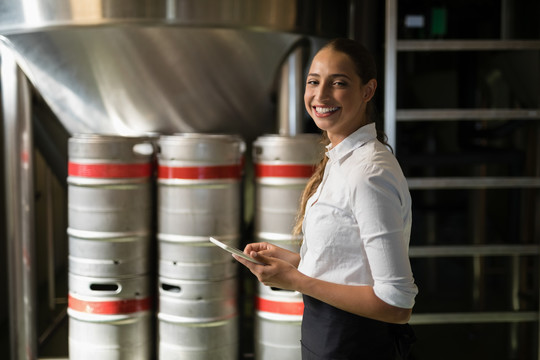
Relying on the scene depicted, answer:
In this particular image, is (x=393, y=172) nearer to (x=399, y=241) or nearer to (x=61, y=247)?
(x=399, y=241)

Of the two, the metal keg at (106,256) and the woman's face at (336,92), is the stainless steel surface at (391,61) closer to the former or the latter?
the metal keg at (106,256)

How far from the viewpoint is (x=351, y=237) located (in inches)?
41.9

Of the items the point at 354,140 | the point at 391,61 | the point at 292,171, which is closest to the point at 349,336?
the point at 354,140

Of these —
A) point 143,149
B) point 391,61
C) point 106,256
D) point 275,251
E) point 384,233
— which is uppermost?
point 391,61

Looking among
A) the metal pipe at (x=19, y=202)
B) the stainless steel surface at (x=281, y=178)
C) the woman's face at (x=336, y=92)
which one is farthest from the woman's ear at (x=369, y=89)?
the metal pipe at (x=19, y=202)

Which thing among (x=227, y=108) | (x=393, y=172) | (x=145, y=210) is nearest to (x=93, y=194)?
(x=145, y=210)

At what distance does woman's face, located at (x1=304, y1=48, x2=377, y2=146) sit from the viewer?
110 centimetres

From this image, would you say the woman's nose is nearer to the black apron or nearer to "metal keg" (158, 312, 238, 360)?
the black apron

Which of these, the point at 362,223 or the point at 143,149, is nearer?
the point at 362,223

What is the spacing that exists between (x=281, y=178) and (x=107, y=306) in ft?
3.21

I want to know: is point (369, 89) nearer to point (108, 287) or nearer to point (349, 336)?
point (349, 336)

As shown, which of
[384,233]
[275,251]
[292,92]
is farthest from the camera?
[292,92]

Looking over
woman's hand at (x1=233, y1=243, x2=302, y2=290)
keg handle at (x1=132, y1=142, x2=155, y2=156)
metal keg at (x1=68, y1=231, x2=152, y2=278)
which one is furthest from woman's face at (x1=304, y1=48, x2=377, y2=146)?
metal keg at (x1=68, y1=231, x2=152, y2=278)

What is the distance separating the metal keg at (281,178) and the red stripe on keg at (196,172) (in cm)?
18
